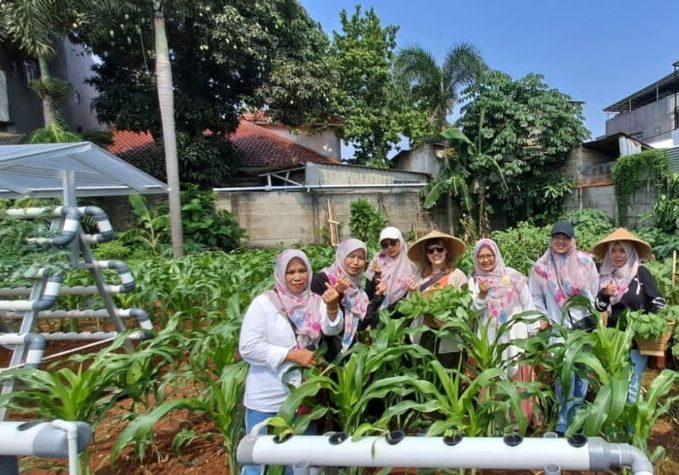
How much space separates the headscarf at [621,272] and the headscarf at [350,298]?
172 cm

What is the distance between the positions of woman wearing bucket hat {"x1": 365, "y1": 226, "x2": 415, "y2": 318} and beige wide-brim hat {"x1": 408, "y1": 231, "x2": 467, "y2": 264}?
99mm

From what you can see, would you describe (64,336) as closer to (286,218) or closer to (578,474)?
(578,474)

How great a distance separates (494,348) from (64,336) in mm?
3432

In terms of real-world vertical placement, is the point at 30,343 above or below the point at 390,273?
below

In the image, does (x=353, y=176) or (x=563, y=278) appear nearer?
(x=563, y=278)

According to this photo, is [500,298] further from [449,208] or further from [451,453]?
[449,208]

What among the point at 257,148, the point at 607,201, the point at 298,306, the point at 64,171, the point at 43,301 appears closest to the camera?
the point at 298,306

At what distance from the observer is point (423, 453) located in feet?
3.39

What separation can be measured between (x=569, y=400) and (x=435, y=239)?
1.22 m

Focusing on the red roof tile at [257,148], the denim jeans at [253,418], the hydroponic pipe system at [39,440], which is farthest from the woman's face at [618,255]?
the red roof tile at [257,148]

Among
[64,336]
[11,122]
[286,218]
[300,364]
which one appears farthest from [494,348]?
[11,122]

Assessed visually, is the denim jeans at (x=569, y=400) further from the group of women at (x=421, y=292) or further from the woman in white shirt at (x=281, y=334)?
the woman in white shirt at (x=281, y=334)

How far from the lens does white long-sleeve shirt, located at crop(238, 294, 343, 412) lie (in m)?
1.88

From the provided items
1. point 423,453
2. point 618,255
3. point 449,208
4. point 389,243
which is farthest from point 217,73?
point 423,453
